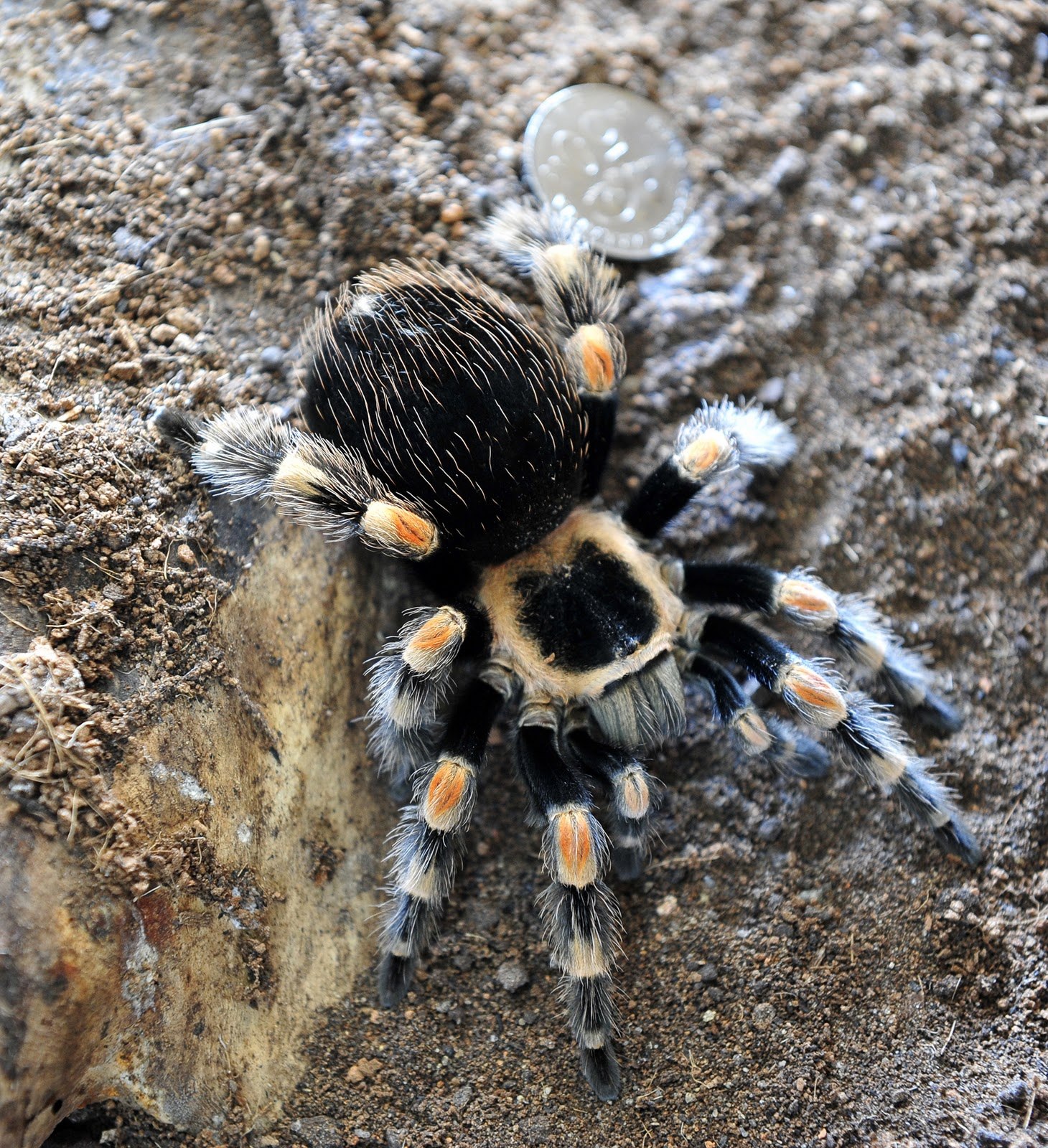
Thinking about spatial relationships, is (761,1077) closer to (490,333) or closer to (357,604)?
(357,604)

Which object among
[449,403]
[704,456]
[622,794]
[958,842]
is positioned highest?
[449,403]

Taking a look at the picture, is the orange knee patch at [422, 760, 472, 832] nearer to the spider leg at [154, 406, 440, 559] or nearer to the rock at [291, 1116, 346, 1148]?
the spider leg at [154, 406, 440, 559]

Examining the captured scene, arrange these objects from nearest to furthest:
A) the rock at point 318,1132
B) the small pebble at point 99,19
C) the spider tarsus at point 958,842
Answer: the rock at point 318,1132, the spider tarsus at point 958,842, the small pebble at point 99,19

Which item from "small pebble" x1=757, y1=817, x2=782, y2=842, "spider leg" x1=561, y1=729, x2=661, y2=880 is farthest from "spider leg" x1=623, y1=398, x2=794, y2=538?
"small pebble" x1=757, y1=817, x2=782, y2=842

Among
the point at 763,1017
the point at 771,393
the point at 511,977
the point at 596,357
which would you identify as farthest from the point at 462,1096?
the point at 771,393

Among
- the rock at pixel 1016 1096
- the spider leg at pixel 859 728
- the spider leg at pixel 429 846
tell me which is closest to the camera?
the rock at pixel 1016 1096

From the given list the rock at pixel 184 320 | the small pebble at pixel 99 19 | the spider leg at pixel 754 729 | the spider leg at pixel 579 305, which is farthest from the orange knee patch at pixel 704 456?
the small pebble at pixel 99 19

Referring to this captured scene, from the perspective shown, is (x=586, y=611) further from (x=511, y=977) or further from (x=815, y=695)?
(x=511, y=977)

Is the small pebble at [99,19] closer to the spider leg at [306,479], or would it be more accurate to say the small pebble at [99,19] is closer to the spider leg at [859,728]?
the spider leg at [306,479]
